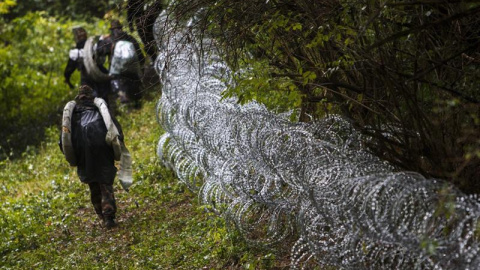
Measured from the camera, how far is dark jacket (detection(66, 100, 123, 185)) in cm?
1052

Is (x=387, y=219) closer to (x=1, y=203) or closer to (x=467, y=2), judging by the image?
(x=467, y=2)

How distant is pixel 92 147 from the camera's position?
34.5 feet

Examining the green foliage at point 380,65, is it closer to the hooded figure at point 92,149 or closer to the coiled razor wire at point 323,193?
the coiled razor wire at point 323,193

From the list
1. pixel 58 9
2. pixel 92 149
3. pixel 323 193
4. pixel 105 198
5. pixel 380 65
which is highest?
pixel 58 9

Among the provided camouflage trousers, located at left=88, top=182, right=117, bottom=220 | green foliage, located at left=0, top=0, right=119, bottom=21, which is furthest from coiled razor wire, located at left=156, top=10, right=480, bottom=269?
green foliage, located at left=0, top=0, right=119, bottom=21

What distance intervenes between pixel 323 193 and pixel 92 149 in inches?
200

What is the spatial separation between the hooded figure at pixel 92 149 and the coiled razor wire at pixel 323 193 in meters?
1.02

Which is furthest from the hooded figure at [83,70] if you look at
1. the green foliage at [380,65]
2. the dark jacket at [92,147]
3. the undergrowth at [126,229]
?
the green foliage at [380,65]

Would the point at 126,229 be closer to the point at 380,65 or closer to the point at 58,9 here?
the point at 380,65

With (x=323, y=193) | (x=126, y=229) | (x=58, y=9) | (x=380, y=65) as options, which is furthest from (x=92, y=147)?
(x=58, y=9)

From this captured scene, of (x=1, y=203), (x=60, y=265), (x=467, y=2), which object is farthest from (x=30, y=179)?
(x=467, y=2)

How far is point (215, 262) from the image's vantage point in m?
8.47

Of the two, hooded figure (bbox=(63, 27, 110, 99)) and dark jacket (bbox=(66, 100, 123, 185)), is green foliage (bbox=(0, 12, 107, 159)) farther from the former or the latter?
dark jacket (bbox=(66, 100, 123, 185))

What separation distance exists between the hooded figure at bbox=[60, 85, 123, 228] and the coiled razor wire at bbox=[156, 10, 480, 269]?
102cm
